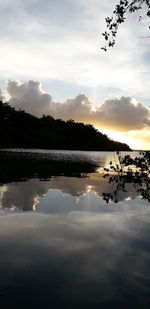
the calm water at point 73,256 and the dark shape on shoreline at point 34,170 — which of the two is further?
the dark shape on shoreline at point 34,170

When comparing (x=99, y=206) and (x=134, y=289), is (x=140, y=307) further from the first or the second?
(x=99, y=206)

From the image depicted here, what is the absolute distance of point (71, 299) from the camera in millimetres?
6238

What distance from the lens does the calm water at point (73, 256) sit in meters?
6.36

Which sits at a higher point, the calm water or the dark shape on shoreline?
the dark shape on shoreline

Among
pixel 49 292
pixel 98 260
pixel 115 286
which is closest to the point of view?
pixel 49 292

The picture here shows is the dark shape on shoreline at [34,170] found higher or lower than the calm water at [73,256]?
higher

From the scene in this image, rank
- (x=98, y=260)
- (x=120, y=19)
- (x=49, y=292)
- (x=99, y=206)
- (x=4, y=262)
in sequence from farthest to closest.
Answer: (x=99, y=206), (x=120, y=19), (x=98, y=260), (x=4, y=262), (x=49, y=292)

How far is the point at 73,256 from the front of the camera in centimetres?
884

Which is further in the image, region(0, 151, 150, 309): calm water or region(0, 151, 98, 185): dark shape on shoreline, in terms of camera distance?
region(0, 151, 98, 185): dark shape on shoreline

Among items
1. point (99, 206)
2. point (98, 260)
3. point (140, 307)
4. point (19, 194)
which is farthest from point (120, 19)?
point (19, 194)

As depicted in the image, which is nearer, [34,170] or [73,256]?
[73,256]

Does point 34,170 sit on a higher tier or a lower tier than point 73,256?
higher

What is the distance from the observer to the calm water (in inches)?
250

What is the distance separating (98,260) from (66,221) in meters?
4.58
